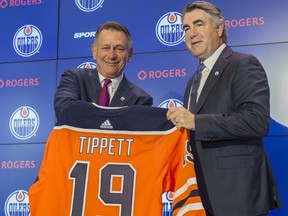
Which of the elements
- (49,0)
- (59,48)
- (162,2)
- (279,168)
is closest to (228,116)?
(279,168)

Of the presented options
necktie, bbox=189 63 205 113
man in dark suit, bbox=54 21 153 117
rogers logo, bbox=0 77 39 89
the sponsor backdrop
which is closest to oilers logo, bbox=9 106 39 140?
the sponsor backdrop

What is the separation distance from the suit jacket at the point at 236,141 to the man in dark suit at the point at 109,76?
0.37 meters

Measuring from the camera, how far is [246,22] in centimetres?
284

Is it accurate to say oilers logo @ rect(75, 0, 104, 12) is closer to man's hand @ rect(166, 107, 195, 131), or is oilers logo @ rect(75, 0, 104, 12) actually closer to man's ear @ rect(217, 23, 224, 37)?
man's ear @ rect(217, 23, 224, 37)

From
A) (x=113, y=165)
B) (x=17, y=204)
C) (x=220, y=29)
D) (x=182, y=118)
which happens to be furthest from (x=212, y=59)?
(x=17, y=204)

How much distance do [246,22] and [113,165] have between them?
1501 millimetres

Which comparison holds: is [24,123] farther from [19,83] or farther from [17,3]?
[17,3]

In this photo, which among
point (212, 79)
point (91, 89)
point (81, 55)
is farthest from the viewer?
point (81, 55)

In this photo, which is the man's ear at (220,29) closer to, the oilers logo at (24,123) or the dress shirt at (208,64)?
the dress shirt at (208,64)

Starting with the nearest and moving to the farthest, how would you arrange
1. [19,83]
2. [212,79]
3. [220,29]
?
[212,79]
[220,29]
[19,83]

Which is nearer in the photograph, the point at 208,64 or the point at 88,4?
the point at 208,64

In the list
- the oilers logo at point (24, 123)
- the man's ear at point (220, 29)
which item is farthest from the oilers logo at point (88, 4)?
the man's ear at point (220, 29)

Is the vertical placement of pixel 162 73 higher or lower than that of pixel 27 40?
lower

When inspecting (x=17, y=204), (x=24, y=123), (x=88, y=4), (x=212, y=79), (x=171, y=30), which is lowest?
(x=17, y=204)
